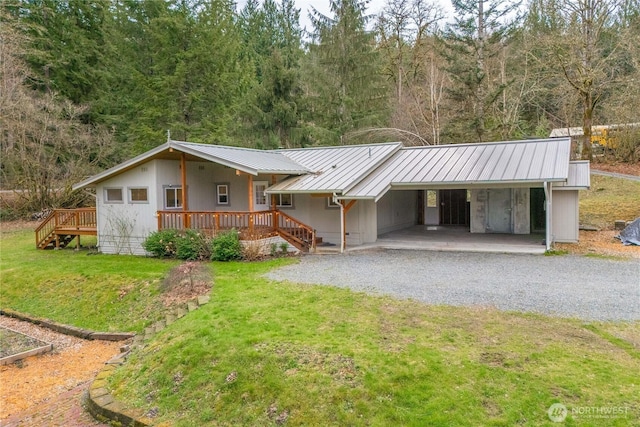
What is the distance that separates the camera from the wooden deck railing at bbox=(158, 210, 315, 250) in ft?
44.3

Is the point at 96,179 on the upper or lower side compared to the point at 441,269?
upper

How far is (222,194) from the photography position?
16.5m

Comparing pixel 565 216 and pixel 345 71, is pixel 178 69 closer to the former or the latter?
pixel 345 71

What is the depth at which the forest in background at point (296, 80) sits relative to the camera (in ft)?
71.9

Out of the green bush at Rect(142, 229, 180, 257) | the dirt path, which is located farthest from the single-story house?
the dirt path

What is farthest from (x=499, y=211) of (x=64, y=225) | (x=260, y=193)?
(x=64, y=225)

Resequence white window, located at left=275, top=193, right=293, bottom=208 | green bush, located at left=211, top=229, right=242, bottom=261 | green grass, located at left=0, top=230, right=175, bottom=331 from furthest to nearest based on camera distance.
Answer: white window, located at left=275, top=193, right=293, bottom=208 < green bush, located at left=211, top=229, right=242, bottom=261 < green grass, located at left=0, top=230, right=175, bottom=331

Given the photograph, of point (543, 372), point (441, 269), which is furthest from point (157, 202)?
point (543, 372)

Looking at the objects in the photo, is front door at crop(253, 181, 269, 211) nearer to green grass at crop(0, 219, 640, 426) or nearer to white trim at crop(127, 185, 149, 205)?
white trim at crop(127, 185, 149, 205)

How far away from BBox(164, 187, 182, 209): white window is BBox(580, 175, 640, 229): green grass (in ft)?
49.4

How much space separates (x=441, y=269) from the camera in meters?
10.5

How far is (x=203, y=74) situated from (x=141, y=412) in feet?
70.9

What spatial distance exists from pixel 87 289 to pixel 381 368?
877 cm

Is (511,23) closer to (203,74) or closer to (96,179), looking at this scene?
(203,74)
